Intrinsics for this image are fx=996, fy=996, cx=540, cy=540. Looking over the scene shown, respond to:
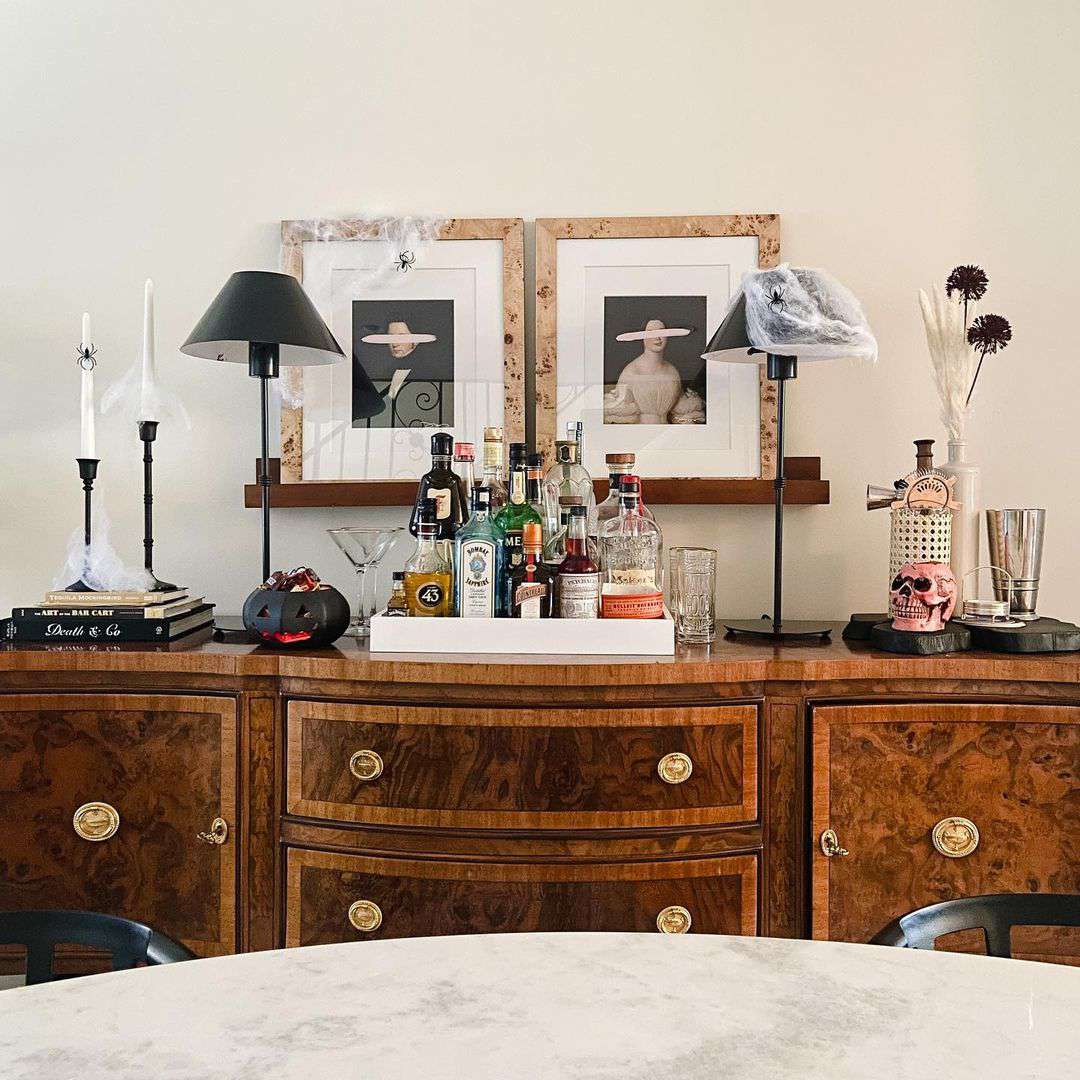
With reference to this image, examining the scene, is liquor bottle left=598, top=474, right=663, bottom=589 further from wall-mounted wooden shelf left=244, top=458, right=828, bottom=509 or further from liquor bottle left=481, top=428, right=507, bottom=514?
wall-mounted wooden shelf left=244, top=458, right=828, bottom=509

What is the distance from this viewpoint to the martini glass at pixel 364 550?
6.75 ft

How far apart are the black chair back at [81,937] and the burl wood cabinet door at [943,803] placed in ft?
3.76

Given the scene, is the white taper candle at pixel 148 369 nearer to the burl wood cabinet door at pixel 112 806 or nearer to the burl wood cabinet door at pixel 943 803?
the burl wood cabinet door at pixel 112 806

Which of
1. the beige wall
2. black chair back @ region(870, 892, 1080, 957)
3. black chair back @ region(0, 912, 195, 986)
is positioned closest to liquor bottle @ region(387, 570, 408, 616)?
the beige wall

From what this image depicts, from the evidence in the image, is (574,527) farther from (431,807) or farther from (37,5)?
(37,5)

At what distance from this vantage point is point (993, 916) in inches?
39.9

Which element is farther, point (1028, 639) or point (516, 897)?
point (1028, 639)

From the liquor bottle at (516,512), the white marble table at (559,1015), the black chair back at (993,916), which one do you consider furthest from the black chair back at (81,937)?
the liquor bottle at (516,512)

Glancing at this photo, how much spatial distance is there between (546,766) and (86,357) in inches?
54.7

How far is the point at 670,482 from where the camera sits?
2266mm

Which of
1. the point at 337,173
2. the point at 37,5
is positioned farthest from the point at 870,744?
the point at 37,5

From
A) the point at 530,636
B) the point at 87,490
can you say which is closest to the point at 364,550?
the point at 530,636

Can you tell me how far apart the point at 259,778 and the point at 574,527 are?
0.71m

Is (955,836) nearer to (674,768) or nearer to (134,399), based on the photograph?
(674,768)
